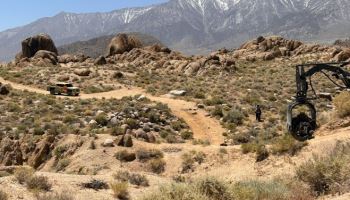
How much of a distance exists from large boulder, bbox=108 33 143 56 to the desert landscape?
19.8m

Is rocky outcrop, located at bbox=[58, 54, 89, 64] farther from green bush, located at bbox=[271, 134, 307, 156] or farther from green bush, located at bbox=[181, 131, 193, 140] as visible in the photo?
green bush, located at bbox=[271, 134, 307, 156]

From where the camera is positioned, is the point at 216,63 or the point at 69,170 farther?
the point at 216,63

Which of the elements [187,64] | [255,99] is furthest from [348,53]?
[255,99]

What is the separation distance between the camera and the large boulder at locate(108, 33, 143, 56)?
86250mm

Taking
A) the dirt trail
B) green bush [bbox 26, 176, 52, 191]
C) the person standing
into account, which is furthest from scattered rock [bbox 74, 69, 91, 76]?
green bush [bbox 26, 176, 52, 191]

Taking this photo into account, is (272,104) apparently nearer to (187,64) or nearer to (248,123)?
(248,123)

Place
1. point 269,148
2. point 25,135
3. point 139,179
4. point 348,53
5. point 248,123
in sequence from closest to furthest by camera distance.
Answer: point 139,179
point 269,148
point 25,135
point 248,123
point 348,53

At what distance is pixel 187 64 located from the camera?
69438 millimetres

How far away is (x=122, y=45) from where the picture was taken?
8681cm

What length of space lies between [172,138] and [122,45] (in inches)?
2351

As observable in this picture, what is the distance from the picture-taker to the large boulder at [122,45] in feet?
283

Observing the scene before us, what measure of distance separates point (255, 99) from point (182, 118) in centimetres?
924

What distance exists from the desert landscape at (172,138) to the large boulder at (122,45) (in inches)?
779

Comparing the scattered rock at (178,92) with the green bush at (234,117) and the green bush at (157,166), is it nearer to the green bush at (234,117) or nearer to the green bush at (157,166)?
the green bush at (234,117)
